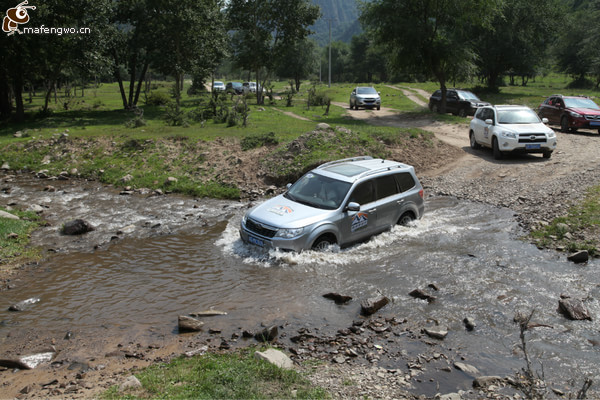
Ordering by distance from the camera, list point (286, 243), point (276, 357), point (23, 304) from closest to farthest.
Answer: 1. point (276, 357)
2. point (23, 304)
3. point (286, 243)

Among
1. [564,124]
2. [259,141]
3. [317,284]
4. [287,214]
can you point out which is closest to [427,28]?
[564,124]

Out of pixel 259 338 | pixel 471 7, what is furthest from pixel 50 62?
pixel 259 338

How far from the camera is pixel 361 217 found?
10.2 metres

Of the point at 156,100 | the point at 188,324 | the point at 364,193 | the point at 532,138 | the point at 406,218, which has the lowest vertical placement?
the point at 188,324

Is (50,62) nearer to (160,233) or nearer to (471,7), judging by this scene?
(160,233)

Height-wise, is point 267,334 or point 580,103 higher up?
point 580,103

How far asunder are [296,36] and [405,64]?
13.7 m

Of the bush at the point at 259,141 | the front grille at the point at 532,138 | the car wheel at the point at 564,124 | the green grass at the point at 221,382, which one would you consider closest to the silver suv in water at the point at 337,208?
the green grass at the point at 221,382

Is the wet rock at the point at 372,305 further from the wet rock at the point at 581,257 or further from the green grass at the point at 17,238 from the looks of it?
the green grass at the point at 17,238

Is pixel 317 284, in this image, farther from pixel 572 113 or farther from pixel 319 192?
pixel 572 113

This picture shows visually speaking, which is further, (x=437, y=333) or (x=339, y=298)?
(x=339, y=298)

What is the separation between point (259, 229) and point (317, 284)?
181cm

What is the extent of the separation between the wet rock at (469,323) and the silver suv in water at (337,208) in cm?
335

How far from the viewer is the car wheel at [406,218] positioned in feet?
37.7
